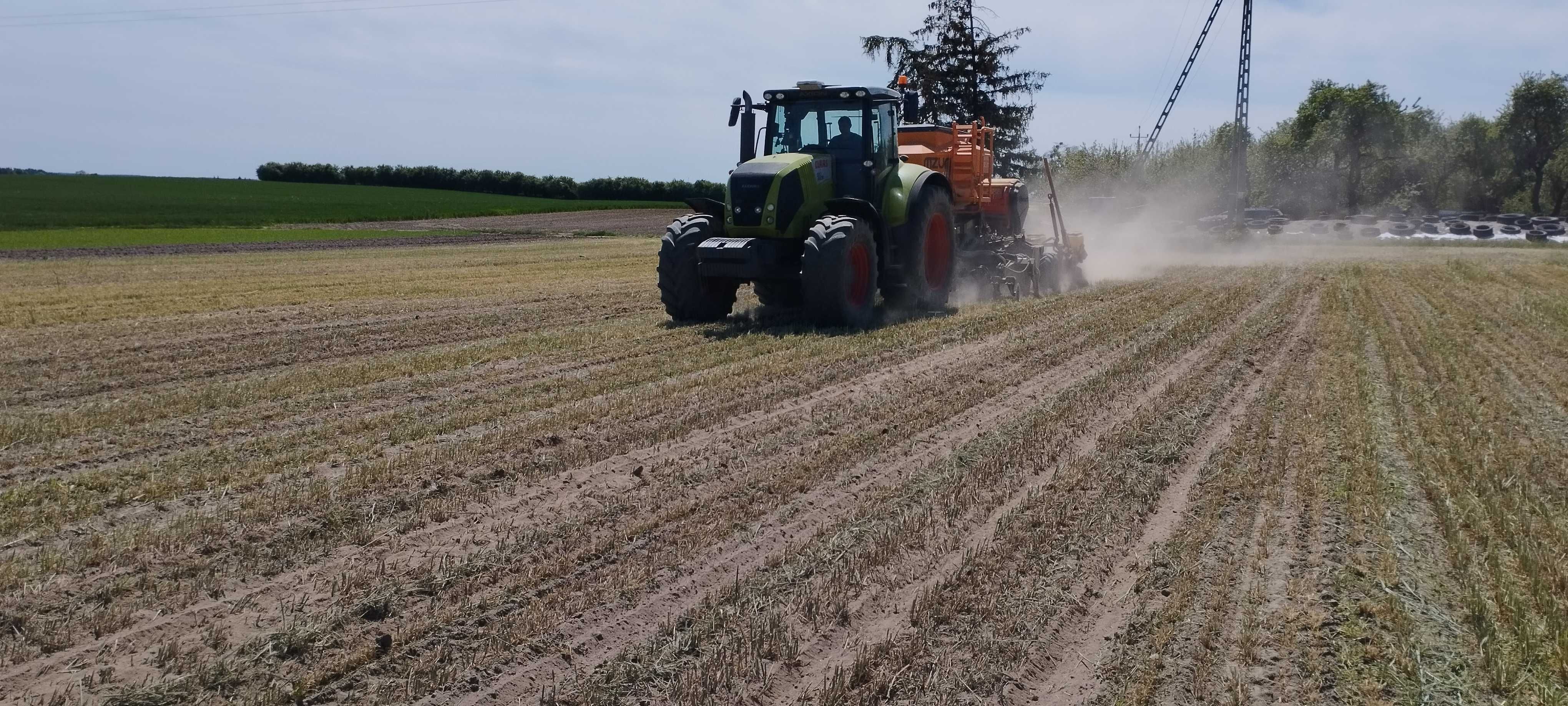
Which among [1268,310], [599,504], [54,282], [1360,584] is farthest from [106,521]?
[54,282]

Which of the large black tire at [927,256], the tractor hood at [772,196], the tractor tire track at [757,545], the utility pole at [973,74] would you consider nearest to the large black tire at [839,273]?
the tractor hood at [772,196]

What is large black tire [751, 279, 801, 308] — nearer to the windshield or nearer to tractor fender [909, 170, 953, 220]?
the windshield

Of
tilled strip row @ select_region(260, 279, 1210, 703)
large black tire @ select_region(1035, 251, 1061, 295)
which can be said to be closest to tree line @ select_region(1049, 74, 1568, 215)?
large black tire @ select_region(1035, 251, 1061, 295)

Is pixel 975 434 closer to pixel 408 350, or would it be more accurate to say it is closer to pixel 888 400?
pixel 888 400

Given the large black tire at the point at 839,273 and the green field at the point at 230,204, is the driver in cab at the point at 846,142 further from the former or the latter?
the green field at the point at 230,204

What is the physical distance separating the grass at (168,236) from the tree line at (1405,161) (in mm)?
33926

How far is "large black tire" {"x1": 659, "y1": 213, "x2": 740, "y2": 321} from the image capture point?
12.0m

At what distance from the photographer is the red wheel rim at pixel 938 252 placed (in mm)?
13602

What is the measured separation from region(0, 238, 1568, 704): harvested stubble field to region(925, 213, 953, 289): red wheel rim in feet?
10.5

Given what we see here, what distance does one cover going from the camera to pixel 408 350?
34.3 ft

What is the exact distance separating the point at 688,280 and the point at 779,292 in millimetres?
1478

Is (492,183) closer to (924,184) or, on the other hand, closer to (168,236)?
(168,236)

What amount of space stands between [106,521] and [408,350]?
18.2 ft

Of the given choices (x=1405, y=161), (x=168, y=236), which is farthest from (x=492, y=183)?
(x=1405, y=161)
